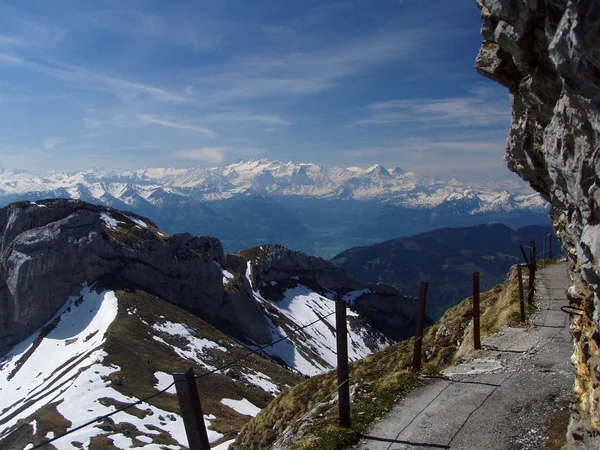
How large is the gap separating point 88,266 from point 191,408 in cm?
12290

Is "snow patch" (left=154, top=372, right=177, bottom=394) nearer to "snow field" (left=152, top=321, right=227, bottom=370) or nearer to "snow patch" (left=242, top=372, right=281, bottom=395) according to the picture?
"snow field" (left=152, top=321, right=227, bottom=370)

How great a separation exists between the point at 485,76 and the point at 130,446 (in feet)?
180

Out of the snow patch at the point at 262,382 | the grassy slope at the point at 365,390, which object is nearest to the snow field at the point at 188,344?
the snow patch at the point at 262,382

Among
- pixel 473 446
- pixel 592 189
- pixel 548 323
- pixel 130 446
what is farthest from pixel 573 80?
pixel 130 446

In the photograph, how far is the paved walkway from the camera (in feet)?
47.3

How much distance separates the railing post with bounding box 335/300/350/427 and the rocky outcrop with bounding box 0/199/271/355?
4535 inches

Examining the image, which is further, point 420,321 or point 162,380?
point 162,380

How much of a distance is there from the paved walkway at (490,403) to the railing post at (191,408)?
6.39m

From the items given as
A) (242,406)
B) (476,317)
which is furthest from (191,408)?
(242,406)

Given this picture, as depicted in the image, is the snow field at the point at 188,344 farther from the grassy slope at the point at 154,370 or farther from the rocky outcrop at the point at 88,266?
the rocky outcrop at the point at 88,266

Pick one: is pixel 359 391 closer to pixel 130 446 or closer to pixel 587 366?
pixel 587 366

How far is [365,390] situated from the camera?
20016 millimetres

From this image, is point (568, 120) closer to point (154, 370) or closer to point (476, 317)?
point (476, 317)

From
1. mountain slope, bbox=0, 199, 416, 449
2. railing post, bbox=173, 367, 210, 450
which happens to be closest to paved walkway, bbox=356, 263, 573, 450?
railing post, bbox=173, 367, 210, 450
